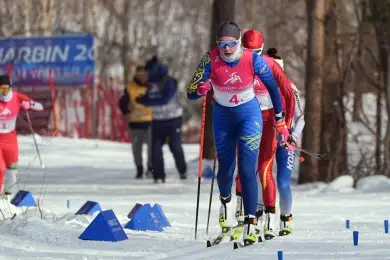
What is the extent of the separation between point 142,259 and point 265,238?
5.20ft

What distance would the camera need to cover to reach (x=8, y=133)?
1336cm

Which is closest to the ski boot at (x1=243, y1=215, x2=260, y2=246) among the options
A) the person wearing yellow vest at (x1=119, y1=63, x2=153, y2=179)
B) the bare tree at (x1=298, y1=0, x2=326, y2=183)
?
the bare tree at (x1=298, y1=0, x2=326, y2=183)

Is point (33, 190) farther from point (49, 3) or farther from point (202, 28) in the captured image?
point (202, 28)

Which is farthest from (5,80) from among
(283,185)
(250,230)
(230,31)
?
(250,230)

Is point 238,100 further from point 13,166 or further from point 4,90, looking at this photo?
point 13,166

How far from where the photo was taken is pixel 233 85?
8.72 m

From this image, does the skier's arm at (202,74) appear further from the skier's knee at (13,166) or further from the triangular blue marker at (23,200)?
the skier's knee at (13,166)

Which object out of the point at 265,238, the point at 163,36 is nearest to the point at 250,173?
the point at 265,238

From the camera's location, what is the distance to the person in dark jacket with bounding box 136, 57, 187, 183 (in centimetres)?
1630

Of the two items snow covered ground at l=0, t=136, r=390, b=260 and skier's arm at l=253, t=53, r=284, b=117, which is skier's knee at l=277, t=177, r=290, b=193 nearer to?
snow covered ground at l=0, t=136, r=390, b=260

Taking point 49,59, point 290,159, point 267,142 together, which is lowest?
point 290,159

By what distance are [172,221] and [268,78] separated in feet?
9.49

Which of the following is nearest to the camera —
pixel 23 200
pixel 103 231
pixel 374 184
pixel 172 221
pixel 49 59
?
pixel 103 231

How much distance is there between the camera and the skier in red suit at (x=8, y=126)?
13227mm
